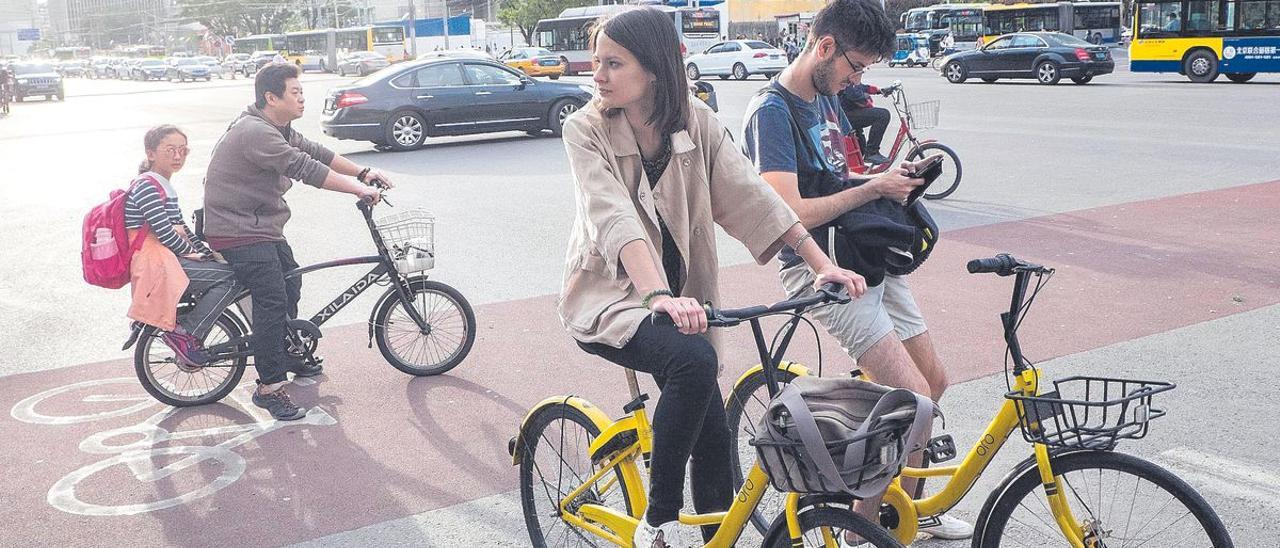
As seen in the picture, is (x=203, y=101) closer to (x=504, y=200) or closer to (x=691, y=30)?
(x=691, y=30)

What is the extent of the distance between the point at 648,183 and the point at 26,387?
4376 millimetres

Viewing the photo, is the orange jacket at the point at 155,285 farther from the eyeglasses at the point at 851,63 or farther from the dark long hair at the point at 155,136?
the eyeglasses at the point at 851,63

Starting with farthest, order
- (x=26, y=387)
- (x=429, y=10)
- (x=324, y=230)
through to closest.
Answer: (x=429, y=10) < (x=324, y=230) < (x=26, y=387)

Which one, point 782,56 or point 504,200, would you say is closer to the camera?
point 504,200

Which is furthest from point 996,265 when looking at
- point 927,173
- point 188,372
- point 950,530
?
point 188,372

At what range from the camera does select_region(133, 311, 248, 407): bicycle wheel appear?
5.35 m

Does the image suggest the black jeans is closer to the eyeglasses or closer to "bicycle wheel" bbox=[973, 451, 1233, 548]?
"bicycle wheel" bbox=[973, 451, 1233, 548]

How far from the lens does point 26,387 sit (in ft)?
19.0

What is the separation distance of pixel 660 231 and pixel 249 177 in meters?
3.04

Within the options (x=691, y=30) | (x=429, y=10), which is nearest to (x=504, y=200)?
(x=691, y=30)

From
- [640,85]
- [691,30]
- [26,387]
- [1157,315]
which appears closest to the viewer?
[640,85]

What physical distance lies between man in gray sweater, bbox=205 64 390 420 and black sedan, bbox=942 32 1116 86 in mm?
25046

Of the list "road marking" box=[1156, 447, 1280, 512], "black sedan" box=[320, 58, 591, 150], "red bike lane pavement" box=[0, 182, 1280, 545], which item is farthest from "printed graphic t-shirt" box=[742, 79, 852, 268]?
"black sedan" box=[320, 58, 591, 150]

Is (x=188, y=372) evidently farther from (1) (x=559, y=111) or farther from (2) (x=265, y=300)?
(1) (x=559, y=111)
